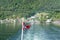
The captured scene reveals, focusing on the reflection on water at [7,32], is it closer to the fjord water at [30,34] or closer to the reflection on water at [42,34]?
the fjord water at [30,34]

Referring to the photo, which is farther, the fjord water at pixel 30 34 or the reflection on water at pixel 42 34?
the reflection on water at pixel 42 34

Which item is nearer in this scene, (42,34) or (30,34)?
(30,34)

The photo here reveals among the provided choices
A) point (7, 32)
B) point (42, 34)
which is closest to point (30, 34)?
point (42, 34)

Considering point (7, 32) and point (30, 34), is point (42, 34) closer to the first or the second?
point (30, 34)

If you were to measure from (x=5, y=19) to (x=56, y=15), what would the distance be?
6.42 m

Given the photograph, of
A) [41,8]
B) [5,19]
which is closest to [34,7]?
[41,8]

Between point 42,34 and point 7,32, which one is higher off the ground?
point 7,32

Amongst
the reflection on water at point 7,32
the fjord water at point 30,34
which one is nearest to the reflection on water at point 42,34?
the fjord water at point 30,34

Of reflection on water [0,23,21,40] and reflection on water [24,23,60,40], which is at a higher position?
reflection on water [0,23,21,40]

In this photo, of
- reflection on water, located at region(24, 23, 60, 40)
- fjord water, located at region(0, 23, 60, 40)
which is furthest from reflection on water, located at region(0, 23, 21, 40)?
reflection on water, located at region(24, 23, 60, 40)

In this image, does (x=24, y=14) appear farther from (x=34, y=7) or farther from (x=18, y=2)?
(x=18, y=2)

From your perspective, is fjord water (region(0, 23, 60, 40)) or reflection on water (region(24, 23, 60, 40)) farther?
reflection on water (region(24, 23, 60, 40))

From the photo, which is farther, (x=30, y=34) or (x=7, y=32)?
(x=7, y=32)

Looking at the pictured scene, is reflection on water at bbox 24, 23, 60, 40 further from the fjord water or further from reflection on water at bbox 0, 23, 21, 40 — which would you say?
reflection on water at bbox 0, 23, 21, 40
